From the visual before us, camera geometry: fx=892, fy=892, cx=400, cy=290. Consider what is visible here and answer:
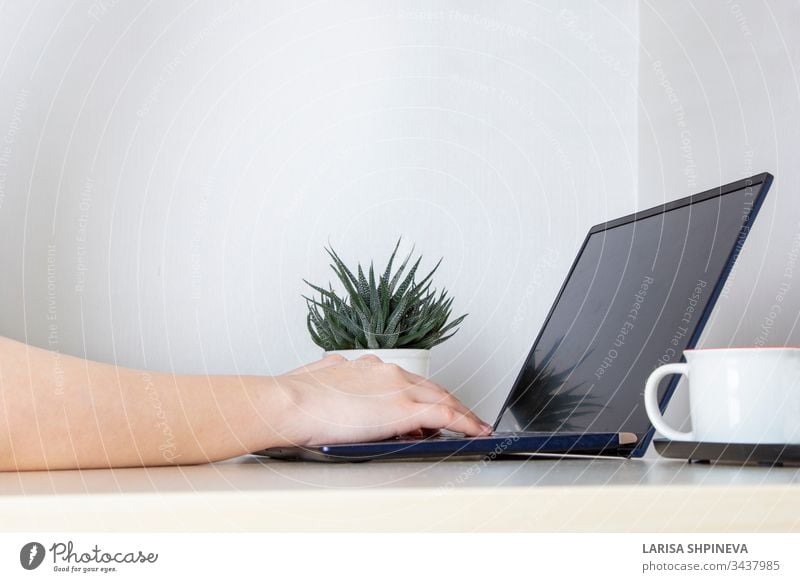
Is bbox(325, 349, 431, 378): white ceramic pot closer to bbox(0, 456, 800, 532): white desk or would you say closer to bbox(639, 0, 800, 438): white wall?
bbox(639, 0, 800, 438): white wall

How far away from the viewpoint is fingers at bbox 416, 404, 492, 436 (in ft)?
2.51

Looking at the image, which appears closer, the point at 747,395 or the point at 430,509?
the point at 430,509

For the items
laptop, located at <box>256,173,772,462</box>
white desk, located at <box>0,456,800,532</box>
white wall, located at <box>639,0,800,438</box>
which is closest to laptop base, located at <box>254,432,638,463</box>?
laptop, located at <box>256,173,772,462</box>

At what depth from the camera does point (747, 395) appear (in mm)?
578

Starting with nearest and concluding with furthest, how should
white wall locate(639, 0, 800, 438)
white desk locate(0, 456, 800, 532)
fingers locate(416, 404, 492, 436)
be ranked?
white desk locate(0, 456, 800, 532) → fingers locate(416, 404, 492, 436) → white wall locate(639, 0, 800, 438)

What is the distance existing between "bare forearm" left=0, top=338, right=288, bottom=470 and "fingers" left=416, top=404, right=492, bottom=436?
0.13 m

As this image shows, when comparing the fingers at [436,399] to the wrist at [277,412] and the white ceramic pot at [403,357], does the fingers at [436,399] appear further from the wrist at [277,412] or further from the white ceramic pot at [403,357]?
the white ceramic pot at [403,357]

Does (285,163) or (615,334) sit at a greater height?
(285,163)

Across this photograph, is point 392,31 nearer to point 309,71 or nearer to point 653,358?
point 309,71

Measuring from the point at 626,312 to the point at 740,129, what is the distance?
350mm

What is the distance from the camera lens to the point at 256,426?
0.69 meters

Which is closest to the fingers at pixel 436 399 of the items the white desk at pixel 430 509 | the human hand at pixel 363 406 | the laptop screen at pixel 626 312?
the human hand at pixel 363 406

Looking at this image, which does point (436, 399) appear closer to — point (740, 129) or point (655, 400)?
point (655, 400)

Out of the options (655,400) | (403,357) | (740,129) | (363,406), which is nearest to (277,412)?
(363,406)
